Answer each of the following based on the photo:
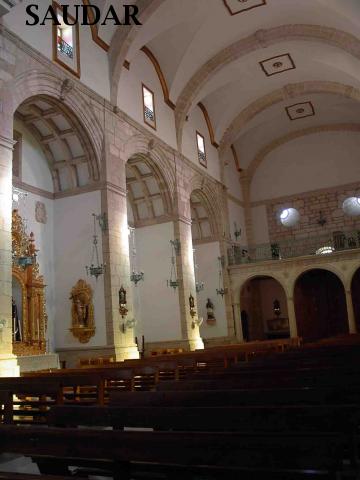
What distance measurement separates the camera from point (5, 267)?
34.4 ft

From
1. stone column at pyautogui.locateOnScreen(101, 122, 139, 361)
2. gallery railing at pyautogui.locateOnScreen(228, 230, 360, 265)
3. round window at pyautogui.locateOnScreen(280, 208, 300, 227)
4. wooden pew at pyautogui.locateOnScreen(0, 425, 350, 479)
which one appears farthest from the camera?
round window at pyautogui.locateOnScreen(280, 208, 300, 227)

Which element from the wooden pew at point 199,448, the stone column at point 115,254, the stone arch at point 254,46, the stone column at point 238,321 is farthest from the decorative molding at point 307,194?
the wooden pew at point 199,448

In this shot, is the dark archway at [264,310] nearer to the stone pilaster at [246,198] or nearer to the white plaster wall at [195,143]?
the stone pilaster at [246,198]

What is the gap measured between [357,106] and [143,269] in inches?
608

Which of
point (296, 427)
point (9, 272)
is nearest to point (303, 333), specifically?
point (9, 272)

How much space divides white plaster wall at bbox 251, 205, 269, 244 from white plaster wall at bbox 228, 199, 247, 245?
0.77 m

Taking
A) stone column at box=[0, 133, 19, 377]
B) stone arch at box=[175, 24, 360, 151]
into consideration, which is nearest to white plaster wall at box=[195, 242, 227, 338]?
stone arch at box=[175, 24, 360, 151]

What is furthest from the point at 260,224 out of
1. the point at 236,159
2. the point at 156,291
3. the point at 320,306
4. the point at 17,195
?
the point at 17,195

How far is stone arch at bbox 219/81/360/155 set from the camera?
23375mm

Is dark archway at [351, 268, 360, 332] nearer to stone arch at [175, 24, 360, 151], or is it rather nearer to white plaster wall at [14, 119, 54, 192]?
stone arch at [175, 24, 360, 151]

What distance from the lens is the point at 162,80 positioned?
20359 millimetres

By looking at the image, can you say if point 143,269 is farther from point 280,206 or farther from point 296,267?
point 280,206

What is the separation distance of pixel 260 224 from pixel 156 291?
A: 11932 millimetres

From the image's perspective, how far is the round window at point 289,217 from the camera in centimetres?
2878
